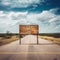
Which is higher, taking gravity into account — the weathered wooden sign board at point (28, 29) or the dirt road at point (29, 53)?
the weathered wooden sign board at point (28, 29)

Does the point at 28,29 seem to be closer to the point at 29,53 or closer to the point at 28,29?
the point at 28,29

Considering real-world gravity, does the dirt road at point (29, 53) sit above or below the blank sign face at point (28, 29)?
below

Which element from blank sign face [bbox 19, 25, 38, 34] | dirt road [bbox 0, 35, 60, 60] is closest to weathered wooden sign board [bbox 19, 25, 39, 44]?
blank sign face [bbox 19, 25, 38, 34]

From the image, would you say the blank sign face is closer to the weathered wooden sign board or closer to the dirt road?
the weathered wooden sign board

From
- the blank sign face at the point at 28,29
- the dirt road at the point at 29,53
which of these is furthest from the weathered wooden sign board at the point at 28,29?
the dirt road at the point at 29,53

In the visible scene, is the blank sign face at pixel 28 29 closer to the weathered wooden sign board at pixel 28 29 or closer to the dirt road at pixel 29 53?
the weathered wooden sign board at pixel 28 29

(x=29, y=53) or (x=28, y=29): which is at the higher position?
(x=28, y=29)

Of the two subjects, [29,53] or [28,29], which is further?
[28,29]

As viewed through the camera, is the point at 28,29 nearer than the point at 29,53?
No

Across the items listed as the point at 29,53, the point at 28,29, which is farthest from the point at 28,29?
the point at 29,53

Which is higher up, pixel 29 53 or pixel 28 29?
pixel 28 29

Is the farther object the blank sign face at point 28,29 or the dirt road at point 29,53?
the blank sign face at point 28,29

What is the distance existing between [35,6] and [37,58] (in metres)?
2.37

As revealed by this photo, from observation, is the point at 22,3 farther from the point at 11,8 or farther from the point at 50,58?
the point at 50,58
